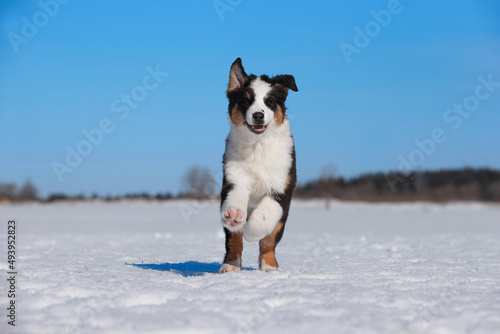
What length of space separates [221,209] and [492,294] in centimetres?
241

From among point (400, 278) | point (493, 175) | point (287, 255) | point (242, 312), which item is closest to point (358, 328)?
point (242, 312)

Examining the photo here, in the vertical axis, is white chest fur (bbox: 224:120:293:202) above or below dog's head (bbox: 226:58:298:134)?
below

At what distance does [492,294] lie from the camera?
387 centimetres

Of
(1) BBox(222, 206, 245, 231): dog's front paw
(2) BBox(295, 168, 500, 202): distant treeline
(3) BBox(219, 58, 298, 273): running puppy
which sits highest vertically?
(2) BBox(295, 168, 500, 202): distant treeline

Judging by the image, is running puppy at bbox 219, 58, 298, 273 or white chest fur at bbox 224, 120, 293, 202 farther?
white chest fur at bbox 224, 120, 293, 202

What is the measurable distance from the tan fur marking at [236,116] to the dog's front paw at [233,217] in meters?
0.97

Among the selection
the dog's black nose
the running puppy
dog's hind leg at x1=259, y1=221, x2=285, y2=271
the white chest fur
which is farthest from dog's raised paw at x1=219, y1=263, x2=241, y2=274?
the dog's black nose

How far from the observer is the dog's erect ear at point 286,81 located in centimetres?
541

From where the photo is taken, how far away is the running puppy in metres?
4.88

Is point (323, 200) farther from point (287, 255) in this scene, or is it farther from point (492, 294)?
point (492, 294)

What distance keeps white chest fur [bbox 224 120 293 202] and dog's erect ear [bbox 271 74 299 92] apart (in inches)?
20.4

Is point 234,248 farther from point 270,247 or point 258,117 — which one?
point 258,117

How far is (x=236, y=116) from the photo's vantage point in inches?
204

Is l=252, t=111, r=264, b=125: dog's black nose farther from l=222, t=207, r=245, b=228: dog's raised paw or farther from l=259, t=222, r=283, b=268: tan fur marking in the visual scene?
l=259, t=222, r=283, b=268: tan fur marking
